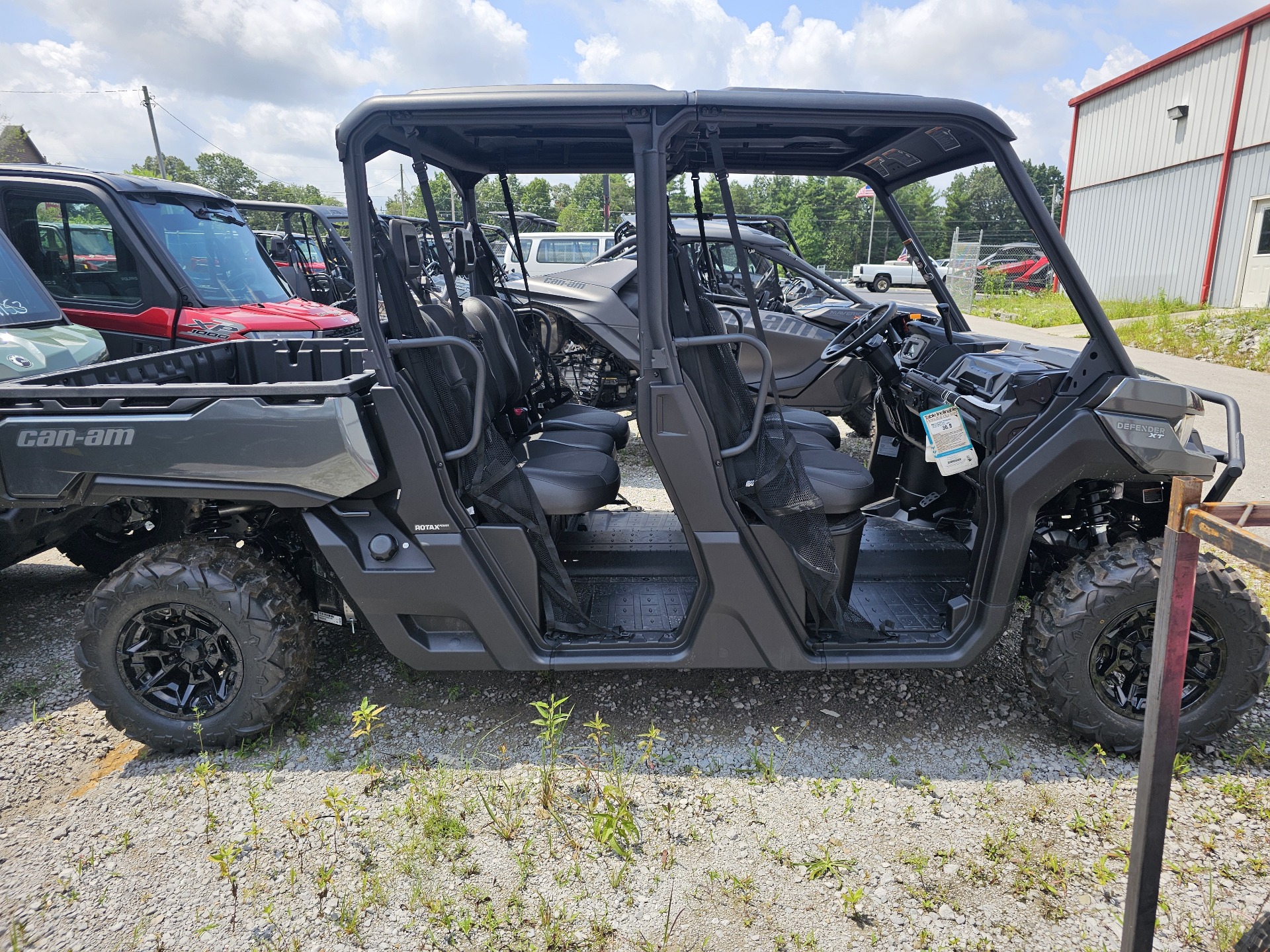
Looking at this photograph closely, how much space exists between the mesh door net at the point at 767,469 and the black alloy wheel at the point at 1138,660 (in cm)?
91

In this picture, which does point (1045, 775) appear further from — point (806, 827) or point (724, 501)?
point (724, 501)

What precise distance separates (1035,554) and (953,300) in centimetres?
162

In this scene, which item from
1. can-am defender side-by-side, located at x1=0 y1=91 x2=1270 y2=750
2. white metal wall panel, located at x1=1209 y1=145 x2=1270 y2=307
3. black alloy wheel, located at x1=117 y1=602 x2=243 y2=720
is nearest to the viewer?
can-am defender side-by-side, located at x1=0 y1=91 x2=1270 y2=750

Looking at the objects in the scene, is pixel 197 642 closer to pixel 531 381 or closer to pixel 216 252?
pixel 531 381

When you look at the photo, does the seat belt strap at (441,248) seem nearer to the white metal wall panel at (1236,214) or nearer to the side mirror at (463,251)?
the side mirror at (463,251)

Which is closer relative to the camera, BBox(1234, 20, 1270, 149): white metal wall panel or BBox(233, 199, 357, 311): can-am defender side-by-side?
BBox(233, 199, 357, 311): can-am defender side-by-side

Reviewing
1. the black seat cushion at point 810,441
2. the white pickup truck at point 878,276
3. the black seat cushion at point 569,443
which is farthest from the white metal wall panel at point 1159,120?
the black seat cushion at point 569,443

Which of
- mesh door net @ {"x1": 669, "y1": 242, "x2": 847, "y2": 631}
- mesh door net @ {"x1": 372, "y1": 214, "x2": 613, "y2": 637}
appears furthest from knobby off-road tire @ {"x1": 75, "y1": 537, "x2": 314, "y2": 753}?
mesh door net @ {"x1": 669, "y1": 242, "x2": 847, "y2": 631}

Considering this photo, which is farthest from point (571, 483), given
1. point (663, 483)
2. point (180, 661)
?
point (180, 661)

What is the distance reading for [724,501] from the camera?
8.54 feet

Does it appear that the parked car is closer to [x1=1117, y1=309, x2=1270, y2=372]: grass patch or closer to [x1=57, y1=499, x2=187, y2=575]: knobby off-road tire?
[x1=1117, y1=309, x2=1270, y2=372]: grass patch

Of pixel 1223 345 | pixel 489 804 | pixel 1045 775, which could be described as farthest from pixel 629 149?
pixel 1223 345

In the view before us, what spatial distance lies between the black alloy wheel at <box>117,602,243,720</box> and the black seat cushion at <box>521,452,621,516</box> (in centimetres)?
121

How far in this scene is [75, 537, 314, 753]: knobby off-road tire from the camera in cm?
267
